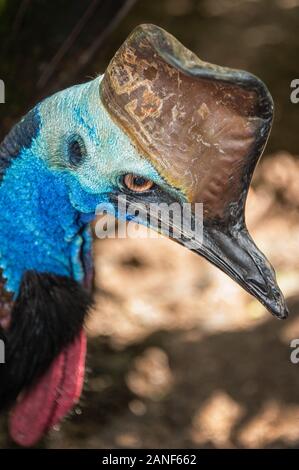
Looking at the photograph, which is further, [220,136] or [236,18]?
[236,18]

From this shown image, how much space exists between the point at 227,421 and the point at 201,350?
289 mm

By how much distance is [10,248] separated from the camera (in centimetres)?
179

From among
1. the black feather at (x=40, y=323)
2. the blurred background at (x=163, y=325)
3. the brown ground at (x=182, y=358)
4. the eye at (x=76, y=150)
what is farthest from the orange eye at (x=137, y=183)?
the brown ground at (x=182, y=358)

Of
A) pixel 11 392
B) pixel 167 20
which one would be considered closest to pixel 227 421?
pixel 11 392

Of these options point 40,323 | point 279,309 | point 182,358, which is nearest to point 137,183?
point 279,309

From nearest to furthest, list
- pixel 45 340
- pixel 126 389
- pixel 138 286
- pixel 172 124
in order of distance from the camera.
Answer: pixel 172 124 → pixel 45 340 → pixel 126 389 → pixel 138 286

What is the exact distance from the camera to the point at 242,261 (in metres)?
1.47

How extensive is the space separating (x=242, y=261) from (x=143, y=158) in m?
0.25

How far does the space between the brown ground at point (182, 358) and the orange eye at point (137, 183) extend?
121 centimetres

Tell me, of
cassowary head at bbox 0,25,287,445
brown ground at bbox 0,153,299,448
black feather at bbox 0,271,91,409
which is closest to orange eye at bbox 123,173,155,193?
cassowary head at bbox 0,25,287,445

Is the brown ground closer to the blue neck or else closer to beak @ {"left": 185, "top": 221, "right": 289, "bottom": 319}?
the blue neck
